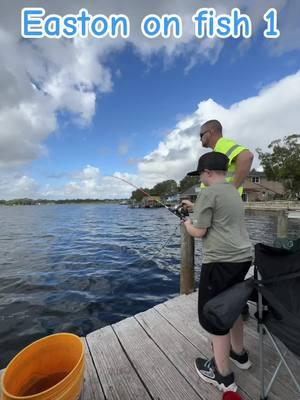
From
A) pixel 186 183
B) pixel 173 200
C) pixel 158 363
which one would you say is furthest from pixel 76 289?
pixel 186 183

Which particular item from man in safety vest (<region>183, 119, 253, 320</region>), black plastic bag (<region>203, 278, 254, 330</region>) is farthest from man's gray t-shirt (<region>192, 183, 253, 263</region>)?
man in safety vest (<region>183, 119, 253, 320</region>)

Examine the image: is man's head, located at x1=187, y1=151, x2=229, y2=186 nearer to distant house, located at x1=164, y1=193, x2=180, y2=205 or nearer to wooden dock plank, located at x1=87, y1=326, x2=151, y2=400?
wooden dock plank, located at x1=87, y1=326, x2=151, y2=400

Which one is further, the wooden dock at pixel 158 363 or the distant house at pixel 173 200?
the distant house at pixel 173 200

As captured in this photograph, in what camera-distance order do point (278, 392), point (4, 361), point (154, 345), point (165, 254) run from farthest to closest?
point (165, 254), point (4, 361), point (154, 345), point (278, 392)

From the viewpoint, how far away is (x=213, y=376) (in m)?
2.02

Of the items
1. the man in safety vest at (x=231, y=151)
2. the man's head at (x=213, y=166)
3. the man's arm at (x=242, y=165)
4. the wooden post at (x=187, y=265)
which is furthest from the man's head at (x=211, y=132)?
the wooden post at (x=187, y=265)

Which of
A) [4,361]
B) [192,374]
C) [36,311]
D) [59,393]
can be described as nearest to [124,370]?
[192,374]

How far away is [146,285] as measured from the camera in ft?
21.3

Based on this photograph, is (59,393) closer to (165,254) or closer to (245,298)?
(245,298)

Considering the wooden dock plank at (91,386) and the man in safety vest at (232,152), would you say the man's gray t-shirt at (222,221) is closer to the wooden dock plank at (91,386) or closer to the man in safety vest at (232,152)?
the man in safety vest at (232,152)

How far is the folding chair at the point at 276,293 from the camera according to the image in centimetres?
166

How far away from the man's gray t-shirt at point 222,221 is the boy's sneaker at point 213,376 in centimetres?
98

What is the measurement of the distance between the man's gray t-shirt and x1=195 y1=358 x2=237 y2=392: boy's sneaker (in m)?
0.98

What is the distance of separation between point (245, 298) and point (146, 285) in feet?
17.0
